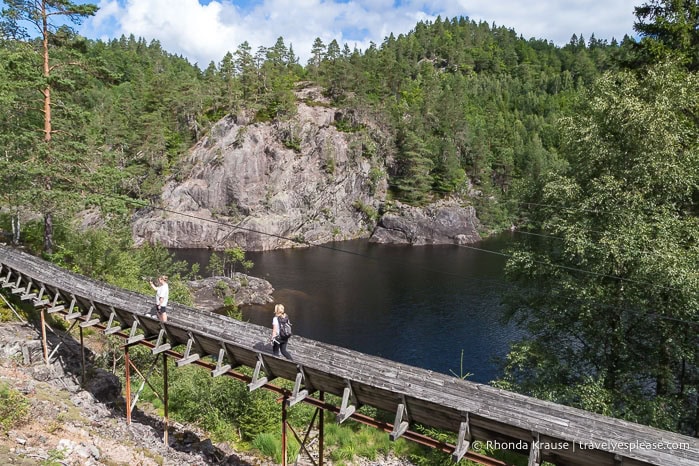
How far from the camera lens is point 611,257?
1603 cm

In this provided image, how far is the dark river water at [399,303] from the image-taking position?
36316 mm

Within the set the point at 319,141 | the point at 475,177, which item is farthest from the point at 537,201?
the point at 475,177

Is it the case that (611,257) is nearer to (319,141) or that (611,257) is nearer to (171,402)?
(171,402)

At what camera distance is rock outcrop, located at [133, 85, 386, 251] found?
242ft

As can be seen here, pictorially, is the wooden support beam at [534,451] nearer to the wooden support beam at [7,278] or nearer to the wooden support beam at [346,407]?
the wooden support beam at [346,407]

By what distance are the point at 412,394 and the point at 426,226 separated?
73465mm

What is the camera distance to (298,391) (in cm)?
1248

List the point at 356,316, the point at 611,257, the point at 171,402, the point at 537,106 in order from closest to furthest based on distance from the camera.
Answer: the point at 611,257 → the point at 171,402 → the point at 356,316 → the point at 537,106

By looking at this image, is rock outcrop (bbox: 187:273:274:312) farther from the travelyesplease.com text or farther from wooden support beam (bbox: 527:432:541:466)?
the travelyesplease.com text

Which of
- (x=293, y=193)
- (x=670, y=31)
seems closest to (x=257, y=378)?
(x=670, y=31)

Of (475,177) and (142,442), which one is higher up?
(475,177)

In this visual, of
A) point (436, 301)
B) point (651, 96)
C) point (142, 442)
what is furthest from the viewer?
point (436, 301)

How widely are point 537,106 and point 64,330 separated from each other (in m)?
138

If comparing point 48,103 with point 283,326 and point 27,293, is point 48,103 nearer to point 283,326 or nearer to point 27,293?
point 27,293
